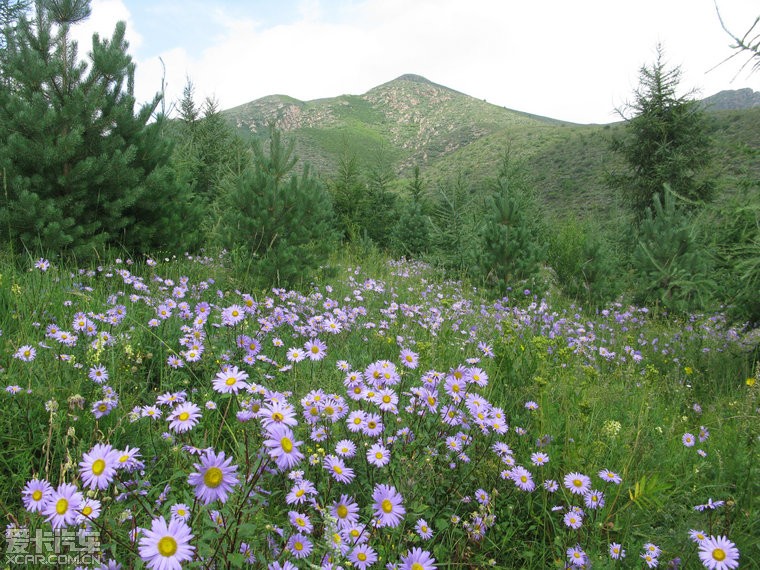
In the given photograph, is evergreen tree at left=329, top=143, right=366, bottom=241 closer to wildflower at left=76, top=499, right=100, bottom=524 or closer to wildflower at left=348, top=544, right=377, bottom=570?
wildflower at left=348, top=544, right=377, bottom=570

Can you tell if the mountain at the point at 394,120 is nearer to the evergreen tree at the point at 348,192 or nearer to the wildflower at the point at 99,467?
the evergreen tree at the point at 348,192

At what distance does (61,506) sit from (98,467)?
93 millimetres

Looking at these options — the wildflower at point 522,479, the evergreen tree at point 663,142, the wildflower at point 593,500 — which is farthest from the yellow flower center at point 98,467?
the evergreen tree at point 663,142

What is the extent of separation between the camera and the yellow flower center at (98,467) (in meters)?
0.97

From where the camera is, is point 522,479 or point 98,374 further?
point 98,374

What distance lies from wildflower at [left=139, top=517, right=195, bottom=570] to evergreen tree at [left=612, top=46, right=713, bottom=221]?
56.1 ft

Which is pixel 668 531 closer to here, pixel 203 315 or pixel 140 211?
pixel 203 315

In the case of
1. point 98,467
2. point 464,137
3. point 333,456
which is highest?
point 464,137

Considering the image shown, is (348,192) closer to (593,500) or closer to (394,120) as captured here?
(593,500)

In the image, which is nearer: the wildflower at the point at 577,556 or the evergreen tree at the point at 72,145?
the wildflower at the point at 577,556

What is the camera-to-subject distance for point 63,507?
931 mm

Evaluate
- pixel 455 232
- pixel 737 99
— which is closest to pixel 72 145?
pixel 455 232

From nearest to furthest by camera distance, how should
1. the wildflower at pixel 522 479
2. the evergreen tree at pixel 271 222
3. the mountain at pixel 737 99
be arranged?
1. the wildflower at pixel 522 479
2. the evergreen tree at pixel 271 222
3. the mountain at pixel 737 99

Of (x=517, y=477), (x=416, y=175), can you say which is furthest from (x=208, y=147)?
(x=517, y=477)
